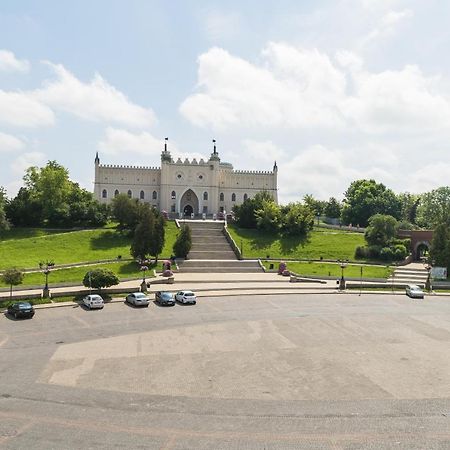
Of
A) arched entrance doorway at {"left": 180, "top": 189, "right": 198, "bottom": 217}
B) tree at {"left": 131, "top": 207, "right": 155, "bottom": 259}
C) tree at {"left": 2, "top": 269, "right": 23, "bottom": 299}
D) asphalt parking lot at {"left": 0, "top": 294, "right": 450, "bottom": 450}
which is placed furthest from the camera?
arched entrance doorway at {"left": 180, "top": 189, "right": 198, "bottom": 217}

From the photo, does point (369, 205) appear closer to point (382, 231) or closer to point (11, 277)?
point (382, 231)

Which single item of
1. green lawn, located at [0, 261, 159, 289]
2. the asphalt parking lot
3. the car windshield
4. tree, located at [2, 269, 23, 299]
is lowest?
the asphalt parking lot

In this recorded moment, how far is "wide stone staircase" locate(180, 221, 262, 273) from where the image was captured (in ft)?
181

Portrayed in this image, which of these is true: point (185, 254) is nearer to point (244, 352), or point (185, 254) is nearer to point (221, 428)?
point (244, 352)

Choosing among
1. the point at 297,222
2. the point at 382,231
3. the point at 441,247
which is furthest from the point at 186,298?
the point at 297,222

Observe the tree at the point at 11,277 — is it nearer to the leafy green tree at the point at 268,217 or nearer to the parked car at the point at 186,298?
the parked car at the point at 186,298

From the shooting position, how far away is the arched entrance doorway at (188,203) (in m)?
95.9

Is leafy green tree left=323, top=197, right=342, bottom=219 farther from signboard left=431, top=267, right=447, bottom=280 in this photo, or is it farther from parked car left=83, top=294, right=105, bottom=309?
parked car left=83, top=294, right=105, bottom=309

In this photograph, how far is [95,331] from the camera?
25969mm

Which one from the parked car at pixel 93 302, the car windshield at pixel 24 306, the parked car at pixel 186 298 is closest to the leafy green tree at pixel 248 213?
the parked car at pixel 186 298

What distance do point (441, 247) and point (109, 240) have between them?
1677 inches

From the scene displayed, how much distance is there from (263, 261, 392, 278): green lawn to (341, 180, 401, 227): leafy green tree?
38799mm

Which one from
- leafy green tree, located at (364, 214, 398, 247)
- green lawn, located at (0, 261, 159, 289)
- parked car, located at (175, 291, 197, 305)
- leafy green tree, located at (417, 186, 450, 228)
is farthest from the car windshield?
leafy green tree, located at (417, 186, 450, 228)

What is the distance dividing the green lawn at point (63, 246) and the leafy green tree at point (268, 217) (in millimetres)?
13655
